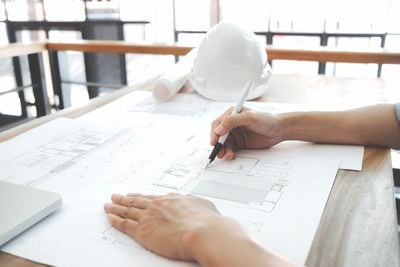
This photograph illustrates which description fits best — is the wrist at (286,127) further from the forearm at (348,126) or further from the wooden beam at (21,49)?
the wooden beam at (21,49)

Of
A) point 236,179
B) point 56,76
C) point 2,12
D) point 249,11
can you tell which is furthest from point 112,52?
point 2,12

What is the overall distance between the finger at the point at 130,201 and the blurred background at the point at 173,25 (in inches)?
134

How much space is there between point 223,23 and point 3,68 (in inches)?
146

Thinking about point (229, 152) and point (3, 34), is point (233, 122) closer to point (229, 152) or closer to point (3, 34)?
point (229, 152)

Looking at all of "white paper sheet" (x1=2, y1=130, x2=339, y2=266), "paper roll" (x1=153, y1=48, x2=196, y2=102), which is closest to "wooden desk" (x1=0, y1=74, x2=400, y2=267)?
"white paper sheet" (x1=2, y1=130, x2=339, y2=266)

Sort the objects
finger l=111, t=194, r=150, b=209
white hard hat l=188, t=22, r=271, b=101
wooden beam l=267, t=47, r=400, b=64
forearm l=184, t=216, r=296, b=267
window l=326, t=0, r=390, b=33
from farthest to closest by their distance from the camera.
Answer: window l=326, t=0, r=390, b=33 < wooden beam l=267, t=47, r=400, b=64 < white hard hat l=188, t=22, r=271, b=101 < finger l=111, t=194, r=150, b=209 < forearm l=184, t=216, r=296, b=267

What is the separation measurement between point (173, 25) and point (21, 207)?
174 inches

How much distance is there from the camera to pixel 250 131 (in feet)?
2.53

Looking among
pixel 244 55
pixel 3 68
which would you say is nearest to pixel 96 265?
pixel 244 55

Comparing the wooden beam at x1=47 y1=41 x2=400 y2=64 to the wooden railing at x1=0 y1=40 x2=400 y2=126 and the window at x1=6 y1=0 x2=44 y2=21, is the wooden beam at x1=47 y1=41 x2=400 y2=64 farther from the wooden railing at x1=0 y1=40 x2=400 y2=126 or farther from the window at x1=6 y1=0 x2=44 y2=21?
the window at x1=6 y1=0 x2=44 y2=21

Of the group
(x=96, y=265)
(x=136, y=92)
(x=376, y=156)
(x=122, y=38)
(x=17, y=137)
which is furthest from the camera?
(x=122, y=38)

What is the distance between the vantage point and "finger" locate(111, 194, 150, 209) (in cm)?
53

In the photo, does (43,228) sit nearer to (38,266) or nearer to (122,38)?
(38,266)

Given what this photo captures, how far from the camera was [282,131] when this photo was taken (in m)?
0.78
